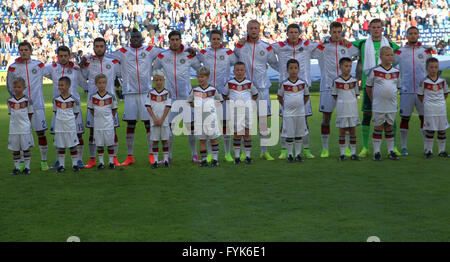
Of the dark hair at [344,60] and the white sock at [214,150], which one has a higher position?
the dark hair at [344,60]

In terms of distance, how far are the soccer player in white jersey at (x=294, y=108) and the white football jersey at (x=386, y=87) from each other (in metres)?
1.01

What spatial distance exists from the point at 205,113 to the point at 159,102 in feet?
2.22

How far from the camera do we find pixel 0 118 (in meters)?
16.3

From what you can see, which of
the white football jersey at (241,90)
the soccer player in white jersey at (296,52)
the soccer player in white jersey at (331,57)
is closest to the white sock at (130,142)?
the white football jersey at (241,90)

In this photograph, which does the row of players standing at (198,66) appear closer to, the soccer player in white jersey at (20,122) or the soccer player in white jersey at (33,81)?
the soccer player in white jersey at (33,81)

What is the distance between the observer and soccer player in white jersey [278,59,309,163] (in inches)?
363

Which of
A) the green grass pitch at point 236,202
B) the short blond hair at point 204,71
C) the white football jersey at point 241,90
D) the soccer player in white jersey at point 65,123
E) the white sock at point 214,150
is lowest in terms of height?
the green grass pitch at point 236,202

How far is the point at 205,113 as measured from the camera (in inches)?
362

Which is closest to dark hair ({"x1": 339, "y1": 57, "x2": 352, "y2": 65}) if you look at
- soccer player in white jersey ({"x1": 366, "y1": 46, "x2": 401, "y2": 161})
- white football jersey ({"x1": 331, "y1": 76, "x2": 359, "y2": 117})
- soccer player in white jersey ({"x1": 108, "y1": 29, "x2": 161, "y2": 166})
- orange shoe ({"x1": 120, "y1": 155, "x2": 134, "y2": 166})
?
white football jersey ({"x1": 331, "y1": 76, "x2": 359, "y2": 117})

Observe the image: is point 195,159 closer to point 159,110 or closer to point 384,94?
point 159,110

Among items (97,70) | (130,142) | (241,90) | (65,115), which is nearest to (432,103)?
(241,90)

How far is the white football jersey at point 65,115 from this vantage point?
895cm
